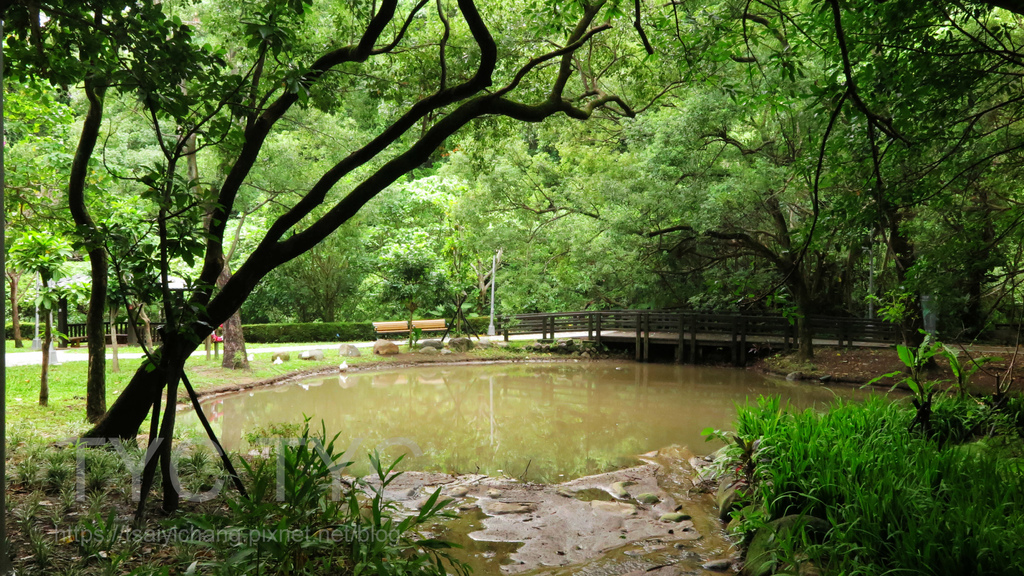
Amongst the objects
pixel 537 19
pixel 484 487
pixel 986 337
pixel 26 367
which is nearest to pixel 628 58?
pixel 537 19

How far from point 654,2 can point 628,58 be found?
2.76 meters

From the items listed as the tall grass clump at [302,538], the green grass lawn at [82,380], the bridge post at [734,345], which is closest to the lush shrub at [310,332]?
the green grass lawn at [82,380]

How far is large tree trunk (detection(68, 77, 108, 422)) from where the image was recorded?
5090mm

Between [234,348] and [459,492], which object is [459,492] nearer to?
[459,492]

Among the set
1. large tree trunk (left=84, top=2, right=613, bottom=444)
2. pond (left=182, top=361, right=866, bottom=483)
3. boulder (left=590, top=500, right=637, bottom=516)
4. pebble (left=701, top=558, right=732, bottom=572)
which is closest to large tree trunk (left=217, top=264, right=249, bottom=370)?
pond (left=182, top=361, right=866, bottom=483)

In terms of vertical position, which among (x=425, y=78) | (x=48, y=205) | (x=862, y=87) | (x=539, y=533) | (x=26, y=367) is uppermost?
(x=425, y=78)

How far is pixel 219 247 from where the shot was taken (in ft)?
15.4

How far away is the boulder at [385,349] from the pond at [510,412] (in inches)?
48.0

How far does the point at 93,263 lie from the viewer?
5.58m

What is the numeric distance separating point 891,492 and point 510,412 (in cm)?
766

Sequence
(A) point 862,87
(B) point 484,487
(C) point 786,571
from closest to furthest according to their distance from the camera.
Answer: (C) point 786,571 → (A) point 862,87 → (B) point 484,487

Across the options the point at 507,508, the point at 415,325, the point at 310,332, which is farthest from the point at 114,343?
the point at 310,332

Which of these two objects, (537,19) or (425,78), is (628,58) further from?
(425,78)

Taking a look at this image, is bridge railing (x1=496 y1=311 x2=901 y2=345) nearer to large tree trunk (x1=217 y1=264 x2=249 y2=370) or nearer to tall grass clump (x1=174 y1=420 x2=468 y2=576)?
large tree trunk (x1=217 y1=264 x2=249 y2=370)
